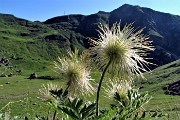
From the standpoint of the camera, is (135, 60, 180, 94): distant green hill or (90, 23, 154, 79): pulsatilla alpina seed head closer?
(90, 23, 154, 79): pulsatilla alpina seed head

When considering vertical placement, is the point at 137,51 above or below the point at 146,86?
above

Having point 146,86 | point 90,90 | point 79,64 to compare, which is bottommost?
point 146,86

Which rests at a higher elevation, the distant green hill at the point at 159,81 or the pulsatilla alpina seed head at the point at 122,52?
the pulsatilla alpina seed head at the point at 122,52

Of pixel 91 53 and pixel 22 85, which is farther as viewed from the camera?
pixel 22 85

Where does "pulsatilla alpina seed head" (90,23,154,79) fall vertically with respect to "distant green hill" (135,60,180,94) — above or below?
above

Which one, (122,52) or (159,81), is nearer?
(122,52)

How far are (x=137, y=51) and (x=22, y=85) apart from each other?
155m

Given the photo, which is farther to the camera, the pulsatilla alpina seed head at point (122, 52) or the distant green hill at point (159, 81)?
the distant green hill at point (159, 81)

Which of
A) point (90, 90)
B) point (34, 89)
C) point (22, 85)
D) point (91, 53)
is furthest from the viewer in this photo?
point (22, 85)

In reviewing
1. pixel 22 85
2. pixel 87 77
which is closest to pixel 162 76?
pixel 22 85

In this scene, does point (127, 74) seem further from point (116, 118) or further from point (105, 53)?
point (116, 118)

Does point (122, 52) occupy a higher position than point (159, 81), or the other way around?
point (122, 52)

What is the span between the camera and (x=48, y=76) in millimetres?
185875

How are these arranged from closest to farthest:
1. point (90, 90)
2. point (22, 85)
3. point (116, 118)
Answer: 1. point (116, 118)
2. point (90, 90)
3. point (22, 85)
